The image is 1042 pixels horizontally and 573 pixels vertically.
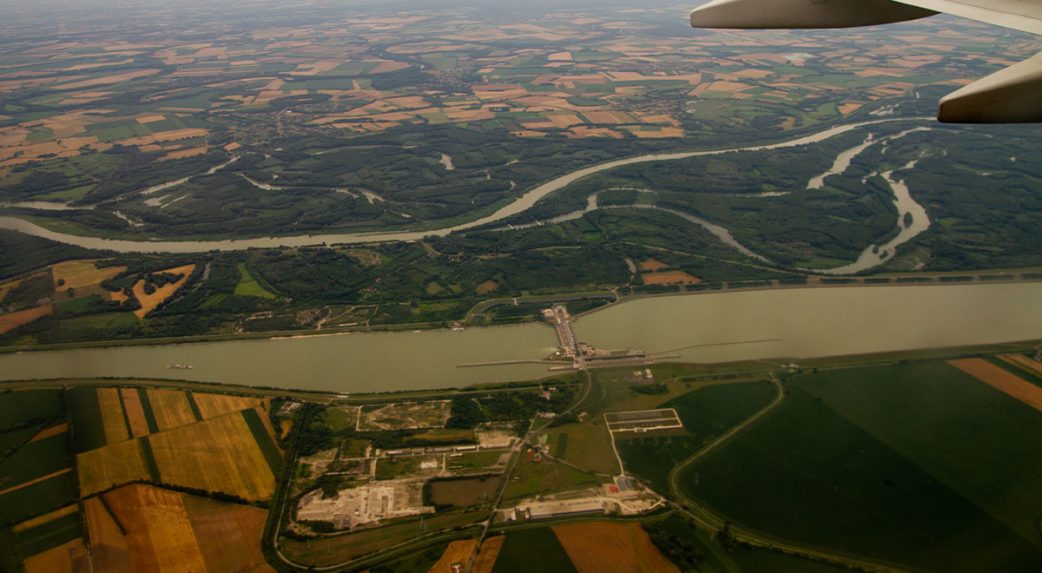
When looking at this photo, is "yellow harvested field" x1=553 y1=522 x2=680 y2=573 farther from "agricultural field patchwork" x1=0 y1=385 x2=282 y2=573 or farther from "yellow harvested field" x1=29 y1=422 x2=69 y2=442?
"yellow harvested field" x1=29 y1=422 x2=69 y2=442

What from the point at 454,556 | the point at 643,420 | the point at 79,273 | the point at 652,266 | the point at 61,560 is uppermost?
the point at 652,266

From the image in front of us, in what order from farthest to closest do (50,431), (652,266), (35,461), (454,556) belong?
1. (652,266)
2. (50,431)
3. (35,461)
4. (454,556)

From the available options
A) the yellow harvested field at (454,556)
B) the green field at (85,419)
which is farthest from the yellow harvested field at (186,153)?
the yellow harvested field at (454,556)

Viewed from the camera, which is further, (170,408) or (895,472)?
(170,408)

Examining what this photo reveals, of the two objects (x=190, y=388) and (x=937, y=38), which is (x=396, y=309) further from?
(x=937, y=38)

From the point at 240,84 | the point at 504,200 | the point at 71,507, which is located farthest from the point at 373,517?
the point at 240,84

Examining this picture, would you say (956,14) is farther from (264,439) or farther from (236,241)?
(236,241)

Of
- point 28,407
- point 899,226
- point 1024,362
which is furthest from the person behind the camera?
point 899,226

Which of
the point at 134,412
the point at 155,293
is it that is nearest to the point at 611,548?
the point at 134,412
